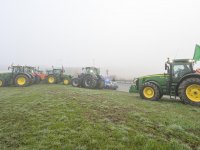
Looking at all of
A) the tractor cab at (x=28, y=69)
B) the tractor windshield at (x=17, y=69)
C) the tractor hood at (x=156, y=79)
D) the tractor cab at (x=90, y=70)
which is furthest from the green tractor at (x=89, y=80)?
the tractor hood at (x=156, y=79)

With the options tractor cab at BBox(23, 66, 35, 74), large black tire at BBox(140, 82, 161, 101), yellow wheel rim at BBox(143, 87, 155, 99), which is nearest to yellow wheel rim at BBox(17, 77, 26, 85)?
tractor cab at BBox(23, 66, 35, 74)

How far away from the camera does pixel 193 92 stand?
1251 cm

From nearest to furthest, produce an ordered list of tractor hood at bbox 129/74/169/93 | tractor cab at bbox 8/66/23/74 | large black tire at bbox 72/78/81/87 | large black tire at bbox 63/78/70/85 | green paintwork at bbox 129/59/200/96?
green paintwork at bbox 129/59/200/96 < tractor hood at bbox 129/74/169/93 < large black tire at bbox 72/78/81/87 < tractor cab at bbox 8/66/23/74 < large black tire at bbox 63/78/70/85

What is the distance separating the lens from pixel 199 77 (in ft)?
41.1

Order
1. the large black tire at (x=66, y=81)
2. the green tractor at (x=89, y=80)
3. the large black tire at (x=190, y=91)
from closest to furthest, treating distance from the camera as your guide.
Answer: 1. the large black tire at (x=190, y=91)
2. the green tractor at (x=89, y=80)
3. the large black tire at (x=66, y=81)

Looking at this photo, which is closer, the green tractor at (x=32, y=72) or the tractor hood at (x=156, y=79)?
the tractor hood at (x=156, y=79)

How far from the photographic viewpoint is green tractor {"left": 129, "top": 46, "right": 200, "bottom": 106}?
12.5 m

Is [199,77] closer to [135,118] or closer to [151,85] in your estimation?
[151,85]

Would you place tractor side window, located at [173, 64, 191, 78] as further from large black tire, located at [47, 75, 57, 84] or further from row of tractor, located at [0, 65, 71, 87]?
large black tire, located at [47, 75, 57, 84]

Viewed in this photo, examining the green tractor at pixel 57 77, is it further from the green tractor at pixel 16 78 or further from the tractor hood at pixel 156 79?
the tractor hood at pixel 156 79

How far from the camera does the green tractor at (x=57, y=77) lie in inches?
1139

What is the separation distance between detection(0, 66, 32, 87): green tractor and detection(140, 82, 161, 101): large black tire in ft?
45.2

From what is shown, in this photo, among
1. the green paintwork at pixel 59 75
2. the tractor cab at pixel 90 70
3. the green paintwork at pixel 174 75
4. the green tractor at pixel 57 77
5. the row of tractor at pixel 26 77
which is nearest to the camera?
the green paintwork at pixel 174 75

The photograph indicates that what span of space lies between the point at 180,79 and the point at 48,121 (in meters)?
8.55
